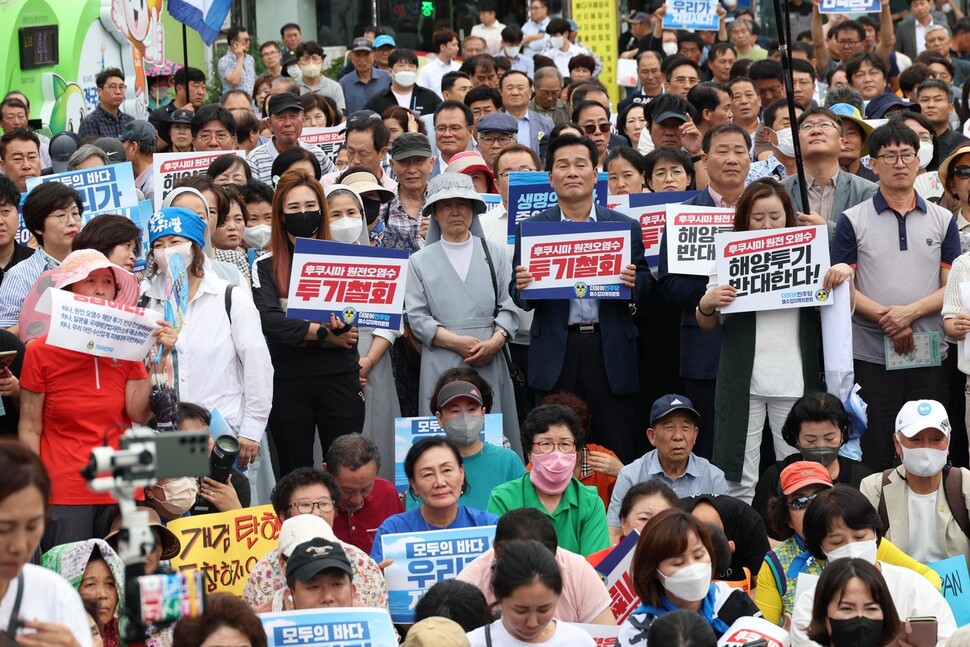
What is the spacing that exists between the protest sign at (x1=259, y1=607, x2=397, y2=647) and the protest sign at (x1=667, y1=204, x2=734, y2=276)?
3765 millimetres

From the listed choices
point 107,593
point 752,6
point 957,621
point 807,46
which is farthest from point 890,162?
point 752,6

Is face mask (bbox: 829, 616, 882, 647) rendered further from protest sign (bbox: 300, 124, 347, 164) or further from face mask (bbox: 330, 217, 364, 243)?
protest sign (bbox: 300, 124, 347, 164)

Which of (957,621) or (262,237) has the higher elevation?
(262,237)

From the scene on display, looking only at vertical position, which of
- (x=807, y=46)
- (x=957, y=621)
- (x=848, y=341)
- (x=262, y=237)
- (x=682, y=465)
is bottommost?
(x=957, y=621)

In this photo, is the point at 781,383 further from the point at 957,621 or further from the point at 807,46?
the point at 807,46

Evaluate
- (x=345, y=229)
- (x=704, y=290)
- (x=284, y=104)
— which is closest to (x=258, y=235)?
(x=345, y=229)

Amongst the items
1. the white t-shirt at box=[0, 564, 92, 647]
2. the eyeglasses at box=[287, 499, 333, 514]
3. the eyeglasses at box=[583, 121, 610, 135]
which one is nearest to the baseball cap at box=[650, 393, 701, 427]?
the eyeglasses at box=[287, 499, 333, 514]

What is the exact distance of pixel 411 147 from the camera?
10.8 metres

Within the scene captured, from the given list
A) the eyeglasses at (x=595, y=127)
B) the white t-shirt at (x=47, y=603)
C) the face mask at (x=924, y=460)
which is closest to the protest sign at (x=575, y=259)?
the face mask at (x=924, y=460)

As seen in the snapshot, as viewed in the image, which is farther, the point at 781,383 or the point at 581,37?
the point at 581,37

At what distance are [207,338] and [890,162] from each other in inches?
159

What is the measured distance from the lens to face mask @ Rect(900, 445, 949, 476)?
8.04 m

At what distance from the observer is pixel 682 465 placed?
8805 millimetres

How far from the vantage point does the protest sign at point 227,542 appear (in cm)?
779
